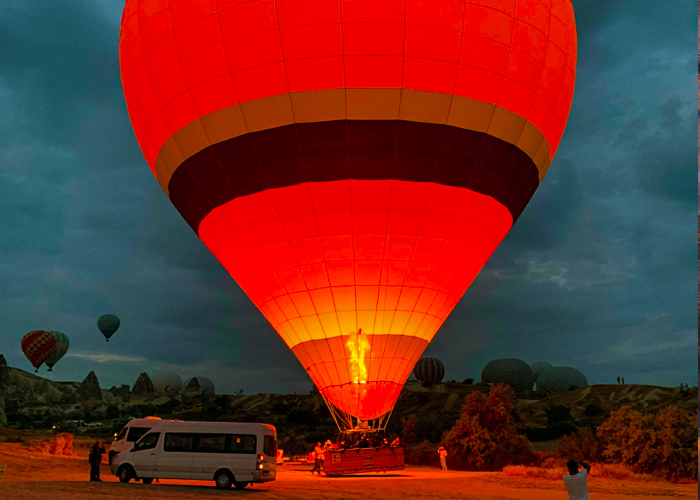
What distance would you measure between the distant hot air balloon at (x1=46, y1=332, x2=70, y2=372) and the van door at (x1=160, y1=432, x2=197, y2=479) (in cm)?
5248

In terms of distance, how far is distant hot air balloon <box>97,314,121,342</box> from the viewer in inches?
2753

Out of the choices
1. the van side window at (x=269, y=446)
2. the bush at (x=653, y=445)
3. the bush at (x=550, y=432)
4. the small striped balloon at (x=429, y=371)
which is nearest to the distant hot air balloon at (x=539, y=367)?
the small striped balloon at (x=429, y=371)

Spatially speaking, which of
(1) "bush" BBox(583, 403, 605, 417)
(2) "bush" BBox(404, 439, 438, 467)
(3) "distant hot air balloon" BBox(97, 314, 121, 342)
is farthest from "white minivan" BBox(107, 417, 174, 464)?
(3) "distant hot air balloon" BBox(97, 314, 121, 342)

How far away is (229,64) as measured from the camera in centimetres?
1441

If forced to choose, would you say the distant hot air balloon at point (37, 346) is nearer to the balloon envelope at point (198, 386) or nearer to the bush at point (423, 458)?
the balloon envelope at point (198, 386)

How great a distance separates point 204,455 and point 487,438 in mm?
13101

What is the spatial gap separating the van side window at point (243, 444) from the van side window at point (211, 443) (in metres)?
0.18

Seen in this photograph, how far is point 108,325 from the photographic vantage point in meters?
69.9

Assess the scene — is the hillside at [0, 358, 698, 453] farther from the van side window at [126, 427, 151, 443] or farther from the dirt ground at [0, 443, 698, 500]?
the dirt ground at [0, 443, 698, 500]

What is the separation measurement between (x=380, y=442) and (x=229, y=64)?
372 inches

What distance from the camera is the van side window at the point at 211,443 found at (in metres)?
14.1

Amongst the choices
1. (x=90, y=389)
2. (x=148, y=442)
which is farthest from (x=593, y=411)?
(x=90, y=389)

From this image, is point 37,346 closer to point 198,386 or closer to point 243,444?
point 198,386

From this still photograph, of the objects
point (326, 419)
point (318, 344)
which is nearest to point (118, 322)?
point (326, 419)
